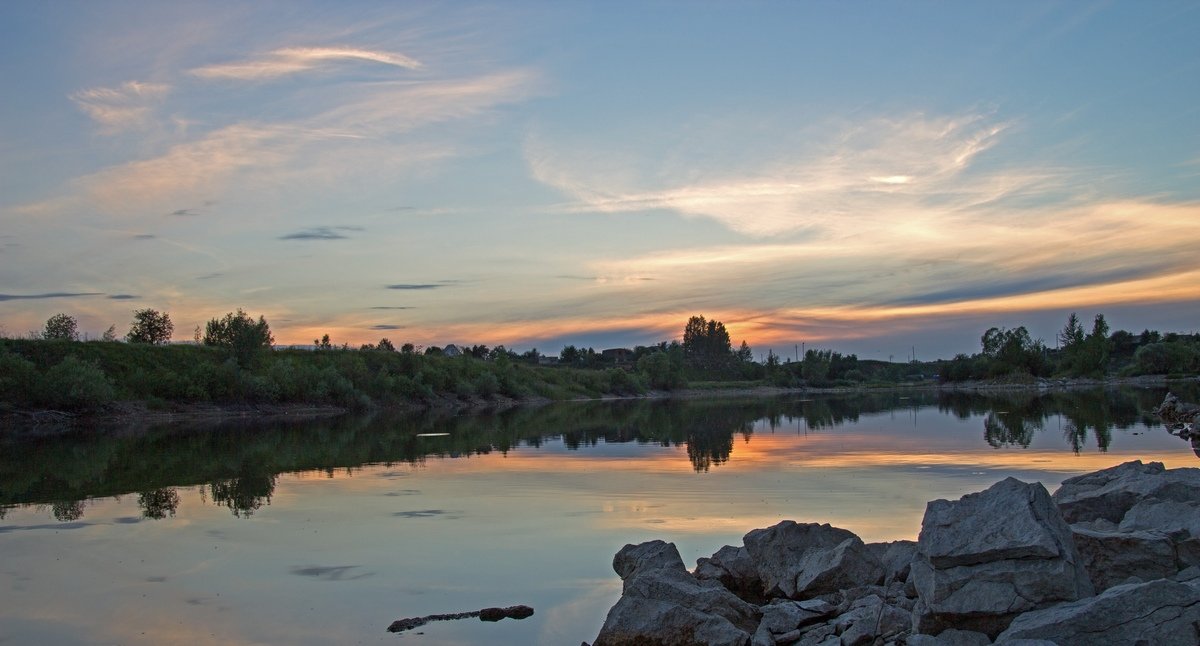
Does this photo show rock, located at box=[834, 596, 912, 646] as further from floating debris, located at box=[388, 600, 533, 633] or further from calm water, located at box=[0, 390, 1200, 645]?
floating debris, located at box=[388, 600, 533, 633]

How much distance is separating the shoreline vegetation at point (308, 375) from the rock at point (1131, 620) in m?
61.8

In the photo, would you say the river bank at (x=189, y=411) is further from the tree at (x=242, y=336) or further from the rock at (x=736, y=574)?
the rock at (x=736, y=574)

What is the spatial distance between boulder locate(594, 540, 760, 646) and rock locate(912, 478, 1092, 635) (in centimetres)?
206

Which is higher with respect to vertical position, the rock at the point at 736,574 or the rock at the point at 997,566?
the rock at the point at 997,566

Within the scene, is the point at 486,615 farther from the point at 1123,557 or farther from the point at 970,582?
the point at 1123,557

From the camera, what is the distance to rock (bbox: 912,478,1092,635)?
8359 millimetres

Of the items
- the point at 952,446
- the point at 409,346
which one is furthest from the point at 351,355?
the point at 952,446

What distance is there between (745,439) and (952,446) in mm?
9881

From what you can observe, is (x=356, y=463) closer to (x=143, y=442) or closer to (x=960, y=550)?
(x=143, y=442)

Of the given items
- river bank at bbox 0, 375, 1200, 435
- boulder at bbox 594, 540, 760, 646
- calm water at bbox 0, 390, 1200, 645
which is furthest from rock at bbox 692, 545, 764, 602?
river bank at bbox 0, 375, 1200, 435

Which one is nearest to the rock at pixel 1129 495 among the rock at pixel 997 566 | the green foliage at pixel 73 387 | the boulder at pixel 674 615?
the rock at pixel 997 566

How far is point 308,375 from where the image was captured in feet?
262

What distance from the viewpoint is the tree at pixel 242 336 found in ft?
274

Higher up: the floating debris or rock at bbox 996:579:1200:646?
rock at bbox 996:579:1200:646
